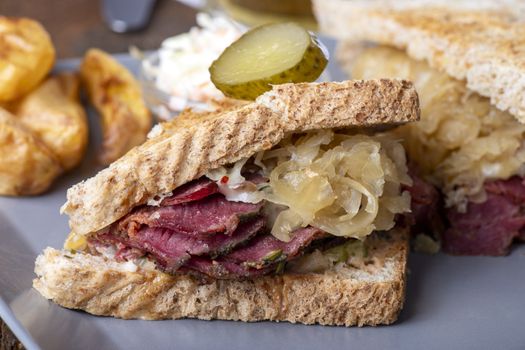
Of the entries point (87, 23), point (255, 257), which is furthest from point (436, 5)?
point (87, 23)

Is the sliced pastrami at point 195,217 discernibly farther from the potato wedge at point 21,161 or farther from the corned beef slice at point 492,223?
the corned beef slice at point 492,223

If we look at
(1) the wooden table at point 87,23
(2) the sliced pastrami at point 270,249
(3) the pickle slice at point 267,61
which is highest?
(3) the pickle slice at point 267,61

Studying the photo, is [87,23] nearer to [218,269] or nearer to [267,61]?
[267,61]

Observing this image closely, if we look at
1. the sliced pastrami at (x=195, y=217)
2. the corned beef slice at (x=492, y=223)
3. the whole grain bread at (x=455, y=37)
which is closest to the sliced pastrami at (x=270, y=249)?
the sliced pastrami at (x=195, y=217)

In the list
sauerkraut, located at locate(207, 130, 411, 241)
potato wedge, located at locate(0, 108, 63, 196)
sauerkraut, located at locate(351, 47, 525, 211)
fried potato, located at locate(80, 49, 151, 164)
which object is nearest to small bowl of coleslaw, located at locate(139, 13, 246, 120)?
fried potato, located at locate(80, 49, 151, 164)

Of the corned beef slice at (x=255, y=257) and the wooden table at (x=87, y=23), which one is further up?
the corned beef slice at (x=255, y=257)

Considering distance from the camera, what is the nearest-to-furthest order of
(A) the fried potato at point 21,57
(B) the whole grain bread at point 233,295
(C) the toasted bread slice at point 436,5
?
(B) the whole grain bread at point 233,295, (A) the fried potato at point 21,57, (C) the toasted bread slice at point 436,5

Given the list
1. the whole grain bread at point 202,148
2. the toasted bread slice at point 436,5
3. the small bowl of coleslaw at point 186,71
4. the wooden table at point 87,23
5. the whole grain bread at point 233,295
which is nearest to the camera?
the whole grain bread at point 202,148
